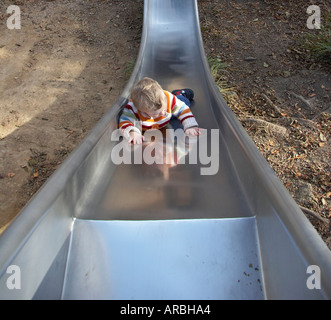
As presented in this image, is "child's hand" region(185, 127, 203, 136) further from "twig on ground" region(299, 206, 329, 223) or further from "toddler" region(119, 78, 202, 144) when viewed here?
"twig on ground" region(299, 206, 329, 223)

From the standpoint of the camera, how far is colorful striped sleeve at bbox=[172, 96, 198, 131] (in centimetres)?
259

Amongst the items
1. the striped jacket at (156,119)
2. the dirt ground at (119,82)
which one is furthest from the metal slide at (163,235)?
the dirt ground at (119,82)

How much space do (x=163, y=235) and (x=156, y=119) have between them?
3.62 feet

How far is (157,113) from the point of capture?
2.46m

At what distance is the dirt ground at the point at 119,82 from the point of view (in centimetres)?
280

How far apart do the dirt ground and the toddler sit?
77cm

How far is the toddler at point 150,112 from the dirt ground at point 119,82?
2.51 ft

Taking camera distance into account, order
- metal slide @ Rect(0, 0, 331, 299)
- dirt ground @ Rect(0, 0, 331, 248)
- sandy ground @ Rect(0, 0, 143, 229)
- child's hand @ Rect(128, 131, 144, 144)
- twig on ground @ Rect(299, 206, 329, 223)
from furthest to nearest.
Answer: sandy ground @ Rect(0, 0, 143, 229) → dirt ground @ Rect(0, 0, 331, 248) → child's hand @ Rect(128, 131, 144, 144) → twig on ground @ Rect(299, 206, 329, 223) → metal slide @ Rect(0, 0, 331, 299)

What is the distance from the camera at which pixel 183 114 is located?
263cm

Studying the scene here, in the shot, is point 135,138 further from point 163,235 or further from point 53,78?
point 53,78

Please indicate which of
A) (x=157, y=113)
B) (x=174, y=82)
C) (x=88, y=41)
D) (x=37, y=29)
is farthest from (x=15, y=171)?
(x=37, y=29)

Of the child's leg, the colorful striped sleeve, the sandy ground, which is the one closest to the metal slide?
the colorful striped sleeve

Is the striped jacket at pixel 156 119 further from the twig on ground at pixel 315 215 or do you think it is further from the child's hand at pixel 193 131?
the twig on ground at pixel 315 215
